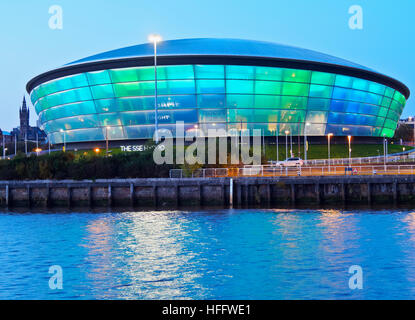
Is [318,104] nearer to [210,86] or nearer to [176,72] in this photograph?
[210,86]

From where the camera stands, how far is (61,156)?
180ft

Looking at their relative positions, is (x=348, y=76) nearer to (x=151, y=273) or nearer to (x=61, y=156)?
(x=61, y=156)

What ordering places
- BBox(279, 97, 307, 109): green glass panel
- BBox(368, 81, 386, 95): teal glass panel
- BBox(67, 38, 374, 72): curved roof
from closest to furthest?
BBox(67, 38, 374, 72): curved roof → BBox(279, 97, 307, 109): green glass panel → BBox(368, 81, 386, 95): teal glass panel

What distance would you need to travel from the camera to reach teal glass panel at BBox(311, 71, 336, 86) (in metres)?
83.4

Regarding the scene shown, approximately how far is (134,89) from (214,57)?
Answer: 12.5 m

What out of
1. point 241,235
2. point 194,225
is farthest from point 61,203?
point 241,235

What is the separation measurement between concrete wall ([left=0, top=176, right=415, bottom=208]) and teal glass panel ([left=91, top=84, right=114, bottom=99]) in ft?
107

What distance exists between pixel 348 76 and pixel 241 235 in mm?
61347

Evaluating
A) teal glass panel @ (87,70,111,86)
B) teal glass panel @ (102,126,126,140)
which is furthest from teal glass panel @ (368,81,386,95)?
teal glass panel @ (87,70,111,86)

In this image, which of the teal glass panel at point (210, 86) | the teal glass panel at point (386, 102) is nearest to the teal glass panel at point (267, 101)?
the teal glass panel at point (210, 86)

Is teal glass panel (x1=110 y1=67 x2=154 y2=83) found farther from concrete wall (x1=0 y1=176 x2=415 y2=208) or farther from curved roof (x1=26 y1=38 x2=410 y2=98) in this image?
concrete wall (x1=0 y1=176 x2=415 y2=208)

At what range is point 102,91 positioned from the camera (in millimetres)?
81750

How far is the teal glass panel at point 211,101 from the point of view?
79.3 m
